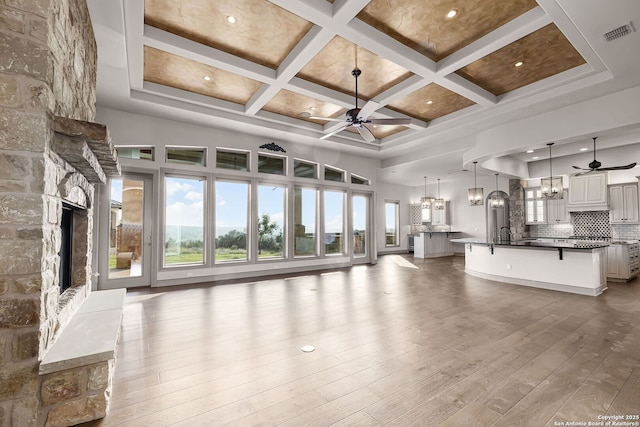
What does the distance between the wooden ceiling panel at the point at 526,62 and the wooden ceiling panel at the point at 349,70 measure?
113 cm

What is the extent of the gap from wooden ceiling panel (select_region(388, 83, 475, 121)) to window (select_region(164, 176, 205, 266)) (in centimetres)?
457

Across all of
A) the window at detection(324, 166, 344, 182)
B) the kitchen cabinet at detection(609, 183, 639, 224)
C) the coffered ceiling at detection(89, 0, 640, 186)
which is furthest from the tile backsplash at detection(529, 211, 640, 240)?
the window at detection(324, 166, 344, 182)

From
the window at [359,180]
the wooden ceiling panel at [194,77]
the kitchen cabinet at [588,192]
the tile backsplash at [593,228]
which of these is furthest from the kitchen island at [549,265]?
the wooden ceiling panel at [194,77]

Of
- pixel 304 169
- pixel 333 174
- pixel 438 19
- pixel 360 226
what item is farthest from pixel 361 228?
pixel 438 19

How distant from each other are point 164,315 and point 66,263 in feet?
4.65

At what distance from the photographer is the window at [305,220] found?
8047mm

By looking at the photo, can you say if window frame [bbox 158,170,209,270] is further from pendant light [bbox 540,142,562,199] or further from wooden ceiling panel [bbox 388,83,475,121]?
pendant light [bbox 540,142,562,199]

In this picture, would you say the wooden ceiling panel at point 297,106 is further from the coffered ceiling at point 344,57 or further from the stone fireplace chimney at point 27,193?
the stone fireplace chimney at point 27,193

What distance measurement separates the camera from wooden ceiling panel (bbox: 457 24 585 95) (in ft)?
12.6

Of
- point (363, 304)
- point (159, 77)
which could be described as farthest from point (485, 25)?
point (159, 77)

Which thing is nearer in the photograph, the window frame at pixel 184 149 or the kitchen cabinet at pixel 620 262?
the window frame at pixel 184 149

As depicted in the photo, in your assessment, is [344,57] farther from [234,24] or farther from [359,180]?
[359,180]

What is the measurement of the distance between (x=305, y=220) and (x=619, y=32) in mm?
6555

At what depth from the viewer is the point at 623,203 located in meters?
7.58
